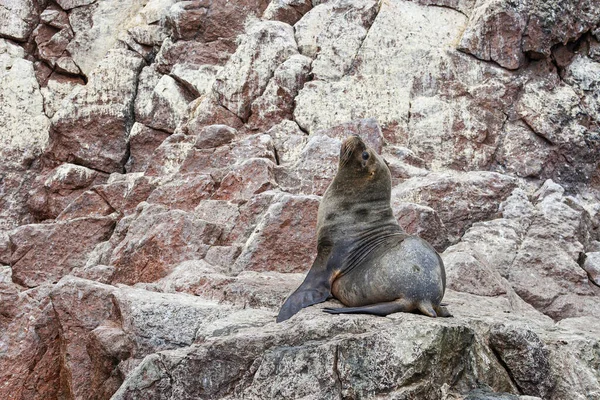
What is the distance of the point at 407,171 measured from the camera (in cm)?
1066

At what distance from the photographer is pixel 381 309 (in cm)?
505

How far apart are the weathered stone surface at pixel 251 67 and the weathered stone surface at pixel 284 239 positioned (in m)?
5.28

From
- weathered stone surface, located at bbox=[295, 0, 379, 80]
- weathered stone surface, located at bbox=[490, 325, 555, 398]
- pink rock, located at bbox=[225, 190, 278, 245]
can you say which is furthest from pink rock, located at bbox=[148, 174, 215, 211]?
weathered stone surface, located at bbox=[490, 325, 555, 398]

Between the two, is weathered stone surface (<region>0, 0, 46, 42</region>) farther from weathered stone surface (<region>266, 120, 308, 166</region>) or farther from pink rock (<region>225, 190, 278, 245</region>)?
pink rock (<region>225, 190, 278, 245</region>)

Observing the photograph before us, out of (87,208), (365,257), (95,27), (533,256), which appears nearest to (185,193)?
(87,208)

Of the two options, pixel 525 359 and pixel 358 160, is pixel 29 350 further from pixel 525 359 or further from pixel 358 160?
pixel 525 359

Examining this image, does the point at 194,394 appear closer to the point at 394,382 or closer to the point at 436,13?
the point at 394,382

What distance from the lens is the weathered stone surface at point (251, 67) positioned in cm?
1350

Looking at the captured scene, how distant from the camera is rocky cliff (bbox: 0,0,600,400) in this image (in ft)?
16.1

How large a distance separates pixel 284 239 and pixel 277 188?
2.12 m

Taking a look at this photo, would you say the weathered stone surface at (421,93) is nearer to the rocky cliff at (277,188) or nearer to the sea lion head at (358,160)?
the rocky cliff at (277,188)

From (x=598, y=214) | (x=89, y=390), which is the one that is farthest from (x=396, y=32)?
(x=89, y=390)

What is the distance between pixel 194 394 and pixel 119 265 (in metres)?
4.30

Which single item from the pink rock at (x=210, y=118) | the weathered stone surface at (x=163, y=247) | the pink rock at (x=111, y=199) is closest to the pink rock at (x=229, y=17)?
the pink rock at (x=210, y=118)
